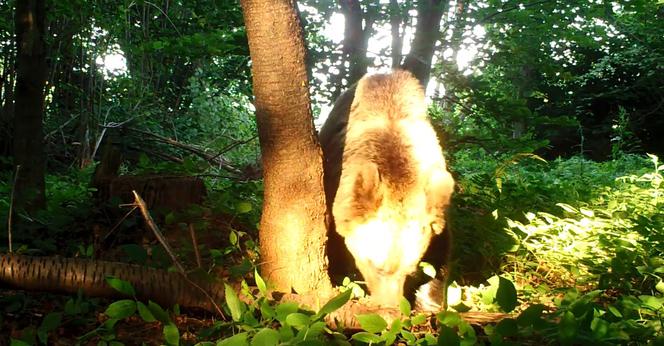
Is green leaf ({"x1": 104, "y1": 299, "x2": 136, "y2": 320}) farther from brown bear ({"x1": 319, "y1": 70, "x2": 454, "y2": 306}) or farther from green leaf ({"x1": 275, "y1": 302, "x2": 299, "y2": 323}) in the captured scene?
brown bear ({"x1": 319, "y1": 70, "x2": 454, "y2": 306})

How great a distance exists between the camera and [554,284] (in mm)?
4047

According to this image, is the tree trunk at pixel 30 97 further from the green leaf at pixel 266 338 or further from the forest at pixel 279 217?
the green leaf at pixel 266 338

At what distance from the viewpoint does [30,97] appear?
435cm

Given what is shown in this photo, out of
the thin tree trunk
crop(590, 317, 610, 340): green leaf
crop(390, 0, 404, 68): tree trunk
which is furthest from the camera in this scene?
crop(390, 0, 404, 68): tree trunk

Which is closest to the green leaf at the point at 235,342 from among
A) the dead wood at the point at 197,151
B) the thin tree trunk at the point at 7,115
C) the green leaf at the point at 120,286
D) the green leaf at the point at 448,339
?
the green leaf at the point at 120,286

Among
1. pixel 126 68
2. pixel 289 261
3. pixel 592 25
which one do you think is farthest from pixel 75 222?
pixel 592 25

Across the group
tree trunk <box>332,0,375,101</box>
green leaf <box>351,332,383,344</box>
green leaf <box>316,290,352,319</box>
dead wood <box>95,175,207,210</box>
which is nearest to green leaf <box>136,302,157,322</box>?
green leaf <box>316,290,352,319</box>

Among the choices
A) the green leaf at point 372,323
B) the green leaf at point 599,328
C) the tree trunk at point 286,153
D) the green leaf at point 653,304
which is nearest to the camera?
the green leaf at point 599,328

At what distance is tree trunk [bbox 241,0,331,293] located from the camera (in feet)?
9.70

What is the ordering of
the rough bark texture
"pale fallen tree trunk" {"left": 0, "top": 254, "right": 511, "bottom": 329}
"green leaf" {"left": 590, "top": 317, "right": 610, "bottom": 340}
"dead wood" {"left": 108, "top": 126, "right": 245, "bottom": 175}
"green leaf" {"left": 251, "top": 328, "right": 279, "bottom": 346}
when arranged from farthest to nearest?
the rough bark texture
"dead wood" {"left": 108, "top": 126, "right": 245, "bottom": 175}
"pale fallen tree trunk" {"left": 0, "top": 254, "right": 511, "bottom": 329}
"green leaf" {"left": 590, "top": 317, "right": 610, "bottom": 340}
"green leaf" {"left": 251, "top": 328, "right": 279, "bottom": 346}

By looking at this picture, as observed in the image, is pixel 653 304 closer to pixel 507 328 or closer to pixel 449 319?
pixel 507 328

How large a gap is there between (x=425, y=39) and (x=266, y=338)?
640 cm

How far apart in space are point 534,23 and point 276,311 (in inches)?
298

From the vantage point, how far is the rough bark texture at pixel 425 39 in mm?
7379
